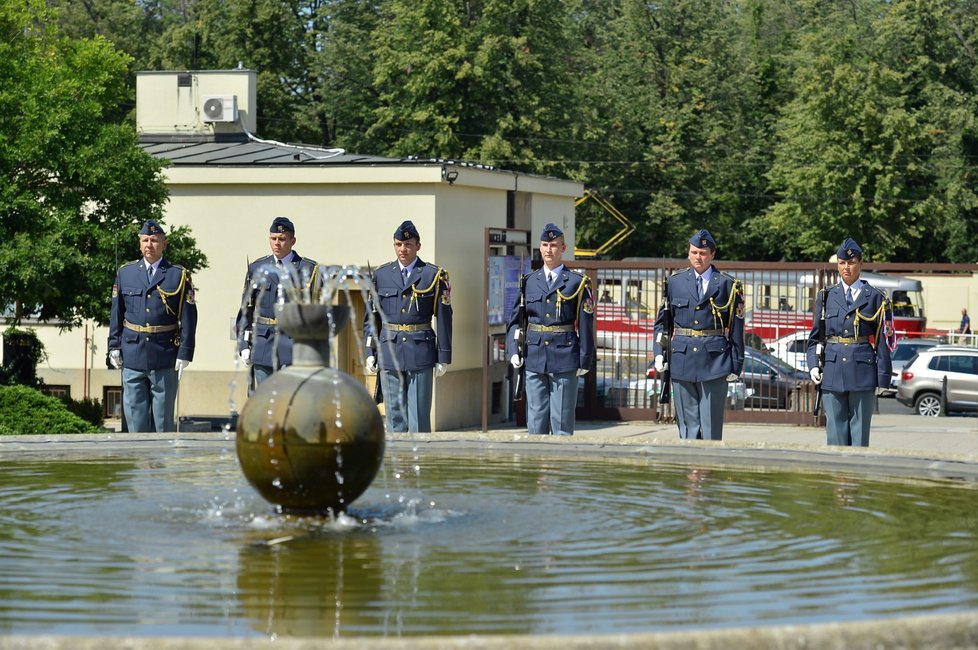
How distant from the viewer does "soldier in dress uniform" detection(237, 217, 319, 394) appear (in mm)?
13617

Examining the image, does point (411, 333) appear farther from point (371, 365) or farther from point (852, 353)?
point (852, 353)

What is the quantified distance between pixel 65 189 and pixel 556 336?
8431 mm

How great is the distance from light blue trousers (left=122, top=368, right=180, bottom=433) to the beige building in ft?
34.7

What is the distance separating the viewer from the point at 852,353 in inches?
529

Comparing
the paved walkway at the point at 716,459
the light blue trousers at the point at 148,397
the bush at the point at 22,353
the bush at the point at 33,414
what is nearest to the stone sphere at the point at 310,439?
the paved walkway at the point at 716,459

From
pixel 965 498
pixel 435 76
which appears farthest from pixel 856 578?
pixel 435 76

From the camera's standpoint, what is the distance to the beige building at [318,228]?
25.4 m

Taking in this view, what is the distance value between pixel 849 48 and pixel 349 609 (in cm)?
6271

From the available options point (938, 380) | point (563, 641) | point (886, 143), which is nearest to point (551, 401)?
point (563, 641)

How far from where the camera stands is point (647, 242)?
215ft

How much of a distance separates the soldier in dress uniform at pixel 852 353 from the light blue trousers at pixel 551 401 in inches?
82.0

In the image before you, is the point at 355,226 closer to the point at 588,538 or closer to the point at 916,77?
the point at 588,538

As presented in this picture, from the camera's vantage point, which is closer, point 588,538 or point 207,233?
point 588,538

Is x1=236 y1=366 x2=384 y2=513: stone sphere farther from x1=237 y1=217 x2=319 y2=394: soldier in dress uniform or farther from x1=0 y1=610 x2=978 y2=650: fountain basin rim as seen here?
x1=237 y1=217 x2=319 y2=394: soldier in dress uniform
